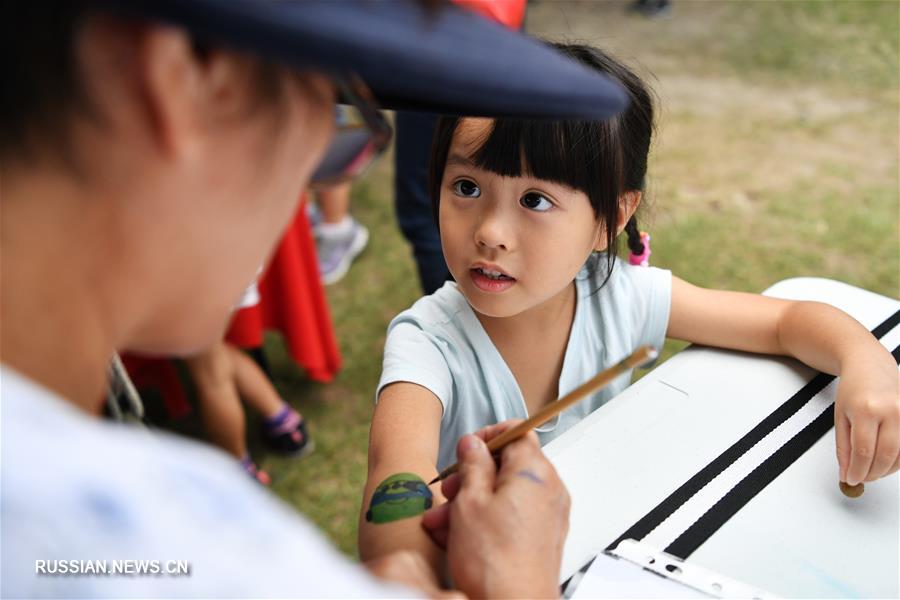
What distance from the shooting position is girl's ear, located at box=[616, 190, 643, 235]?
109 cm

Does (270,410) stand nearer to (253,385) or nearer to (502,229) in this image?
(253,385)

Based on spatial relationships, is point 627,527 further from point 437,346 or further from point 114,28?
point 114,28

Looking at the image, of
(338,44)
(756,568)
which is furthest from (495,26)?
(756,568)

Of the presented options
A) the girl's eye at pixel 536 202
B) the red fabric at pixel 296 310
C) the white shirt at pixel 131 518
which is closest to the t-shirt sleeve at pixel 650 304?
the girl's eye at pixel 536 202

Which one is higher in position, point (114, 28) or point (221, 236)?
point (114, 28)

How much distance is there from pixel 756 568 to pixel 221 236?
582mm

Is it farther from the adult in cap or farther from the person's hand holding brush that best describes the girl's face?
→ the adult in cap

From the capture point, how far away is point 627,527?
81 centimetres

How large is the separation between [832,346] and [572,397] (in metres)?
0.52

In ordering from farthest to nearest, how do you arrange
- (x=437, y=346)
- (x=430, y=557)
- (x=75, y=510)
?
1. (x=437, y=346)
2. (x=430, y=557)
3. (x=75, y=510)

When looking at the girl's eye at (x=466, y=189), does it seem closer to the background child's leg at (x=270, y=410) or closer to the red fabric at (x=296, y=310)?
the red fabric at (x=296, y=310)

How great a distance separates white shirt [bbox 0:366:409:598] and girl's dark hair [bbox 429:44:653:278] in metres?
0.61

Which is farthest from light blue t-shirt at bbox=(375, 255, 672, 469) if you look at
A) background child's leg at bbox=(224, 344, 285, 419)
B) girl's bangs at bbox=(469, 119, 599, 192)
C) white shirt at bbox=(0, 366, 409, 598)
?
background child's leg at bbox=(224, 344, 285, 419)

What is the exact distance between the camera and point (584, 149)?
1.00 metres
